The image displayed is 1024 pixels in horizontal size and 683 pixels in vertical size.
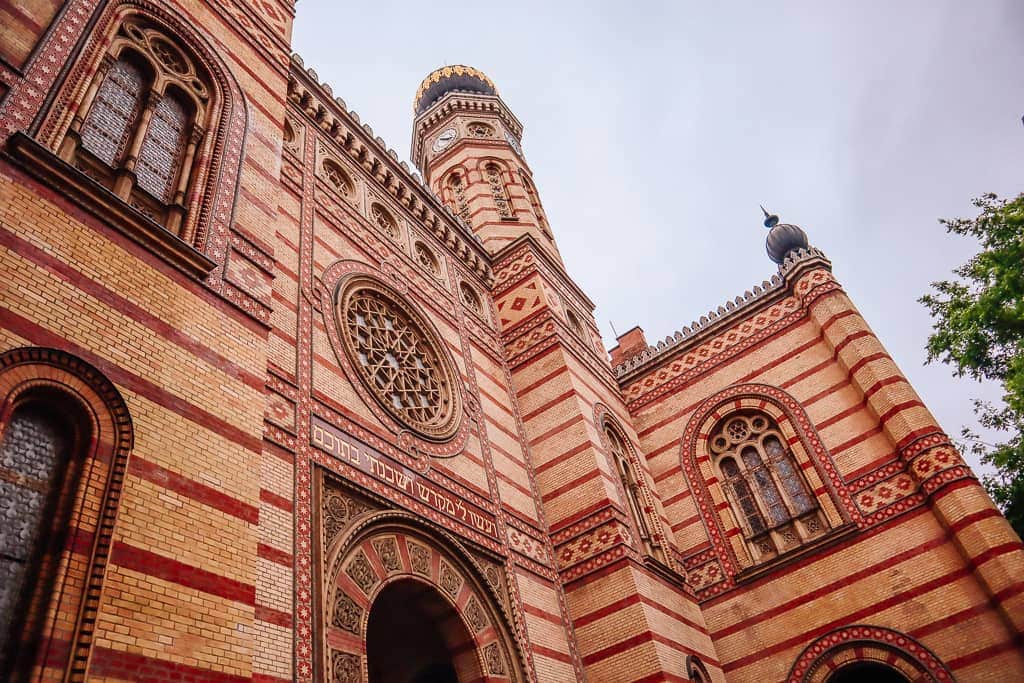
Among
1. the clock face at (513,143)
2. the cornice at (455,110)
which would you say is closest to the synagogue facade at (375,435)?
the clock face at (513,143)

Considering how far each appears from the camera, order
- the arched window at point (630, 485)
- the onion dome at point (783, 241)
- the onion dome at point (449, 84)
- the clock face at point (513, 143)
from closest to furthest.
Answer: the arched window at point (630, 485) → the onion dome at point (783, 241) → the clock face at point (513, 143) → the onion dome at point (449, 84)

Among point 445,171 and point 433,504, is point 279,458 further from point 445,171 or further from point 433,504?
point 445,171

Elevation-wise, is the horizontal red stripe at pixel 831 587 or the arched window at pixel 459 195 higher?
the arched window at pixel 459 195

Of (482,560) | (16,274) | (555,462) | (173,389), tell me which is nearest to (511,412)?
(555,462)

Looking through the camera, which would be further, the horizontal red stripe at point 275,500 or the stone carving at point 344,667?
the horizontal red stripe at point 275,500

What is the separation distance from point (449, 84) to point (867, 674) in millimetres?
17076

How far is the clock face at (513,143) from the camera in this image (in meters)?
18.9

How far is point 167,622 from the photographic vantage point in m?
4.01

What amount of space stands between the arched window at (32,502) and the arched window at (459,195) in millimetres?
12562

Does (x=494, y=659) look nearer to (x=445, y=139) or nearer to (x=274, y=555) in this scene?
(x=274, y=555)

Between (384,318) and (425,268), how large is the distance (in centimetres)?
208

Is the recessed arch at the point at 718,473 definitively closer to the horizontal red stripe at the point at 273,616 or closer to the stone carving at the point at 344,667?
the stone carving at the point at 344,667

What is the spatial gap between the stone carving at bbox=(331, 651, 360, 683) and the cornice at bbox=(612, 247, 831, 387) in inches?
394

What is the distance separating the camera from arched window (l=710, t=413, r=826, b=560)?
11.9 metres
